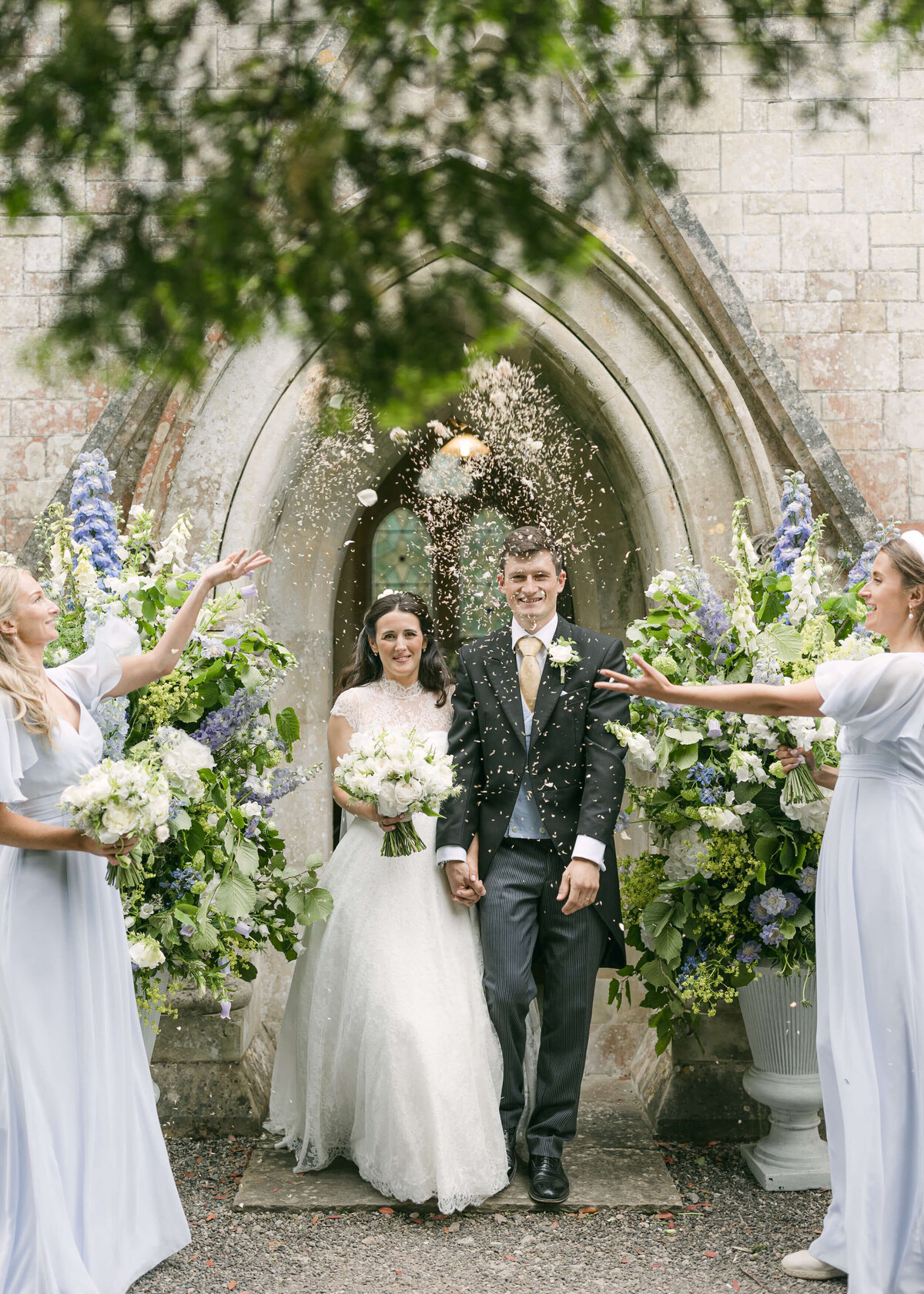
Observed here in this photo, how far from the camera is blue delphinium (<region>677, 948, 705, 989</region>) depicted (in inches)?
127

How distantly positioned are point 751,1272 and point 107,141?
9.66ft

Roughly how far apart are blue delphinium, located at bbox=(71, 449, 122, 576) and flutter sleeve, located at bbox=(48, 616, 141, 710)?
571 millimetres

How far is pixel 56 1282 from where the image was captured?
2.33m

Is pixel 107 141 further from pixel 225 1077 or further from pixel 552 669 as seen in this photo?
pixel 225 1077

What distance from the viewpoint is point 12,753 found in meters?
2.39

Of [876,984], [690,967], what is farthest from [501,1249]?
[876,984]

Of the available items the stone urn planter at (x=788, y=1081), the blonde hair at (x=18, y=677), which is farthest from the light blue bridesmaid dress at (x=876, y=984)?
the blonde hair at (x=18, y=677)

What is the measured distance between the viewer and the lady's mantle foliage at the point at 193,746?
305 cm

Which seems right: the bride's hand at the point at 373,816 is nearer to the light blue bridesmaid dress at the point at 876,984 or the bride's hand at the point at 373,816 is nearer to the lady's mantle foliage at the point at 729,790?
the lady's mantle foliage at the point at 729,790

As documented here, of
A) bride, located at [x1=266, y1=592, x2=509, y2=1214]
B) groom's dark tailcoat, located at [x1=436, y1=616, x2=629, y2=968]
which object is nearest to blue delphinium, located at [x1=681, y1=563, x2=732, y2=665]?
groom's dark tailcoat, located at [x1=436, y1=616, x2=629, y2=968]

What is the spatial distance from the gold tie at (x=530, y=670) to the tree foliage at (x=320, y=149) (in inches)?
99.1

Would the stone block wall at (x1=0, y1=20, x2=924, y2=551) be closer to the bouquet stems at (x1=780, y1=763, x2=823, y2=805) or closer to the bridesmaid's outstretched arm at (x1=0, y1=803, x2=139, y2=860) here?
the bouquet stems at (x1=780, y1=763, x2=823, y2=805)

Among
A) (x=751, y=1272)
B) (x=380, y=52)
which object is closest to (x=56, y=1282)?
(x=751, y=1272)

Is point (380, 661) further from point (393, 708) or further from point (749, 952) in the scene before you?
point (749, 952)
